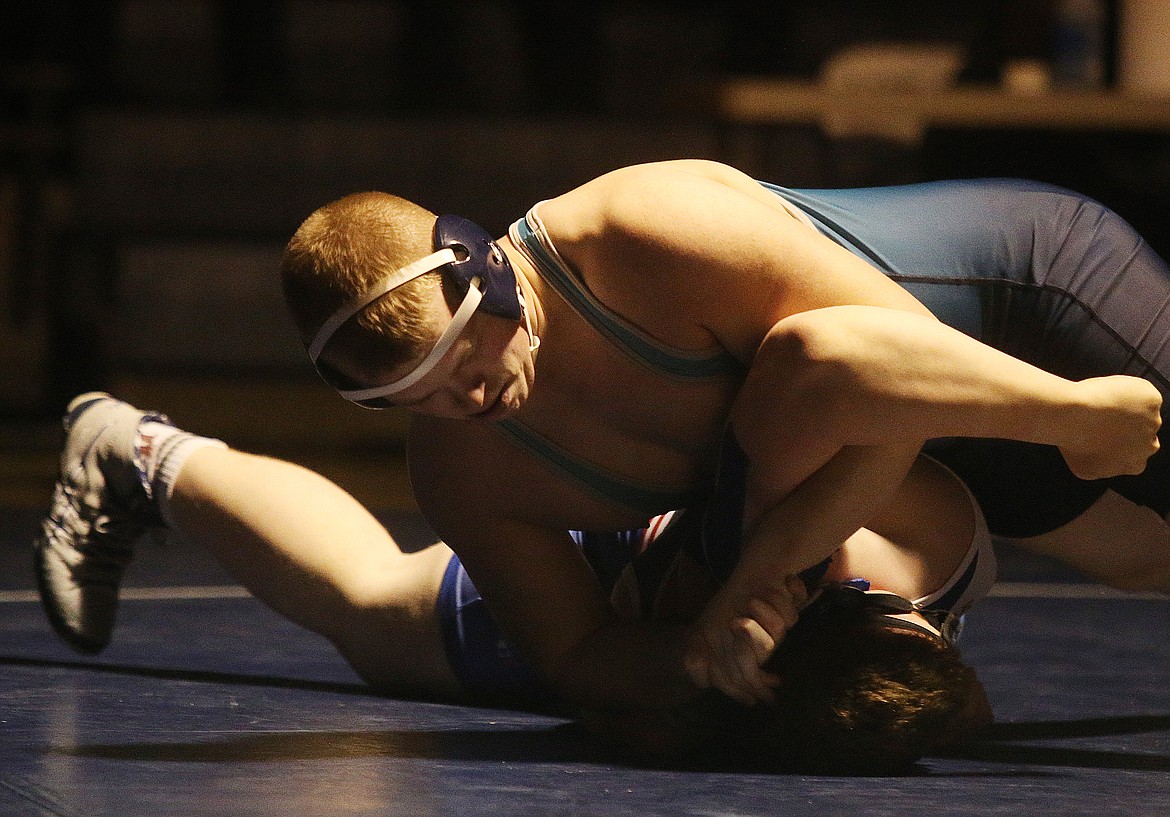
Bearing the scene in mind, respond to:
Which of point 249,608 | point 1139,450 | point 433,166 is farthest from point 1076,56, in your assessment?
→ point 1139,450

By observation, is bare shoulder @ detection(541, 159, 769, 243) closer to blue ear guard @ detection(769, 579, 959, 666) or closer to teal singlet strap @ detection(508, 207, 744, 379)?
teal singlet strap @ detection(508, 207, 744, 379)

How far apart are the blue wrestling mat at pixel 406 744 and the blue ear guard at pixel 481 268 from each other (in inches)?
14.4

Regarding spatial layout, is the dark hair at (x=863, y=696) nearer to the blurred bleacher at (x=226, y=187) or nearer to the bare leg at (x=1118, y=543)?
the bare leg at (x=1118, y=543)

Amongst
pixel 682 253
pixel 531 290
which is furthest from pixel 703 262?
pixel 531 290

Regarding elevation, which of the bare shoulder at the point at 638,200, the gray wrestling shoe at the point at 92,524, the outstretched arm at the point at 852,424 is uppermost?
the bare shoulder at the point at 638,200

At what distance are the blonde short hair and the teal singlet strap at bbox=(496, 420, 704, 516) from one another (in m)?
0.23

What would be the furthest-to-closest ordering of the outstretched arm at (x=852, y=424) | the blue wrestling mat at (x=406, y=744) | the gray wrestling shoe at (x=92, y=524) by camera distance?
the gray wrestling shoe at (x=92, y=524), the outstretched arm at (x=852, y=424), the blue wrestling mat at (x=406, y=744)

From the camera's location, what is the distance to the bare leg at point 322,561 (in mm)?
1871

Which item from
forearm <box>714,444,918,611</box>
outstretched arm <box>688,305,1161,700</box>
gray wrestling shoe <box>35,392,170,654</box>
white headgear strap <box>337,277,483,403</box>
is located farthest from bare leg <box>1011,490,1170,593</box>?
gray wrestling shoe <box>35,392,170,654</box>

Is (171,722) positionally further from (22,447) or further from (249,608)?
(22,447)

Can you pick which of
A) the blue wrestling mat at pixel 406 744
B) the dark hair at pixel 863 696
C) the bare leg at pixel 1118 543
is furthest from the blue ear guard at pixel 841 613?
the bare leg at pixel 1118 543

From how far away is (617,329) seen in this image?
5.20 ft

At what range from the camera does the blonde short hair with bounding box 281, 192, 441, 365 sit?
143 centimetres

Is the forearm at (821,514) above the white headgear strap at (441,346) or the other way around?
the other way around
